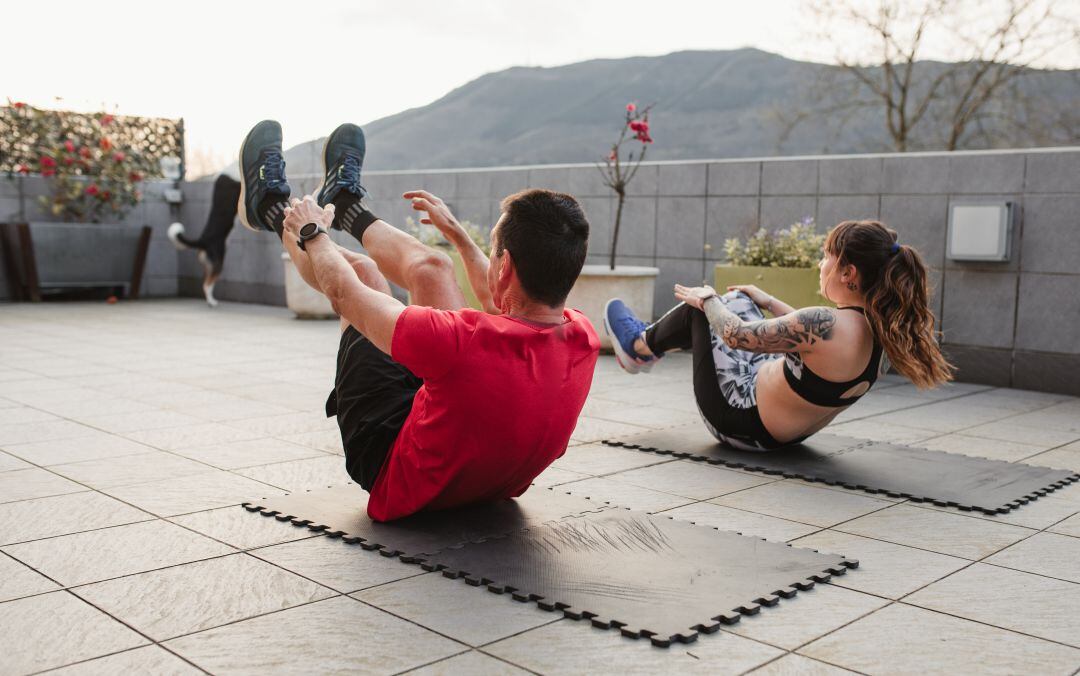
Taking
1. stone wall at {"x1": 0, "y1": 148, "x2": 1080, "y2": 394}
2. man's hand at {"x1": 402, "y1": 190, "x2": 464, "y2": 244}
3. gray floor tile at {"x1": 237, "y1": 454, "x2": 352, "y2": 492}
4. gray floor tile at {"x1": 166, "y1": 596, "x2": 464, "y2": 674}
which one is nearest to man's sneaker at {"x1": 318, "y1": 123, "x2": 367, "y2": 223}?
man's hand at {"x1": 402, "y1": 190, "x2": 464, "y2": 244}

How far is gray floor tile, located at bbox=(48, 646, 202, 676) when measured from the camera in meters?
1.81

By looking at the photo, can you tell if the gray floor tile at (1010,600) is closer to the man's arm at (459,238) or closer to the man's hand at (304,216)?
the man's arm at (459,238)

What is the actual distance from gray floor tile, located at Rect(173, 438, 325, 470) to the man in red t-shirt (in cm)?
92

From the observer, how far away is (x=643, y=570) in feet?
7.93

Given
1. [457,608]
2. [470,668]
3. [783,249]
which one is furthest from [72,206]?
[470,668]

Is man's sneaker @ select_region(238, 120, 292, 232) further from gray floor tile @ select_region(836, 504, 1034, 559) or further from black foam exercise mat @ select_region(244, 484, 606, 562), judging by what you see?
gray floor tile @ select_region(836, 504, 1034, 559)

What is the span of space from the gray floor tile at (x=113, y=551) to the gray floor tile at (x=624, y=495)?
1.20 m

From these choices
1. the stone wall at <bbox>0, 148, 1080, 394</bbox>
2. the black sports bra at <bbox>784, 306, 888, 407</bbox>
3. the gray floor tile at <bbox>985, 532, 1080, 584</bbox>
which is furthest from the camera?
the stone wall at <bbox>0, 148, 1080, 394</bbox>

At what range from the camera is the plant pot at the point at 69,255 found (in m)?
10.8

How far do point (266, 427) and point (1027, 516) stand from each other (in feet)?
10.0

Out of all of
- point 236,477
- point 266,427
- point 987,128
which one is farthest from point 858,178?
point 987,128

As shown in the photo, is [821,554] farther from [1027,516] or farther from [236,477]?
[236,477]

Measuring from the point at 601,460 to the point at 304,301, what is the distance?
643cm

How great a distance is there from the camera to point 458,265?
771 cm
